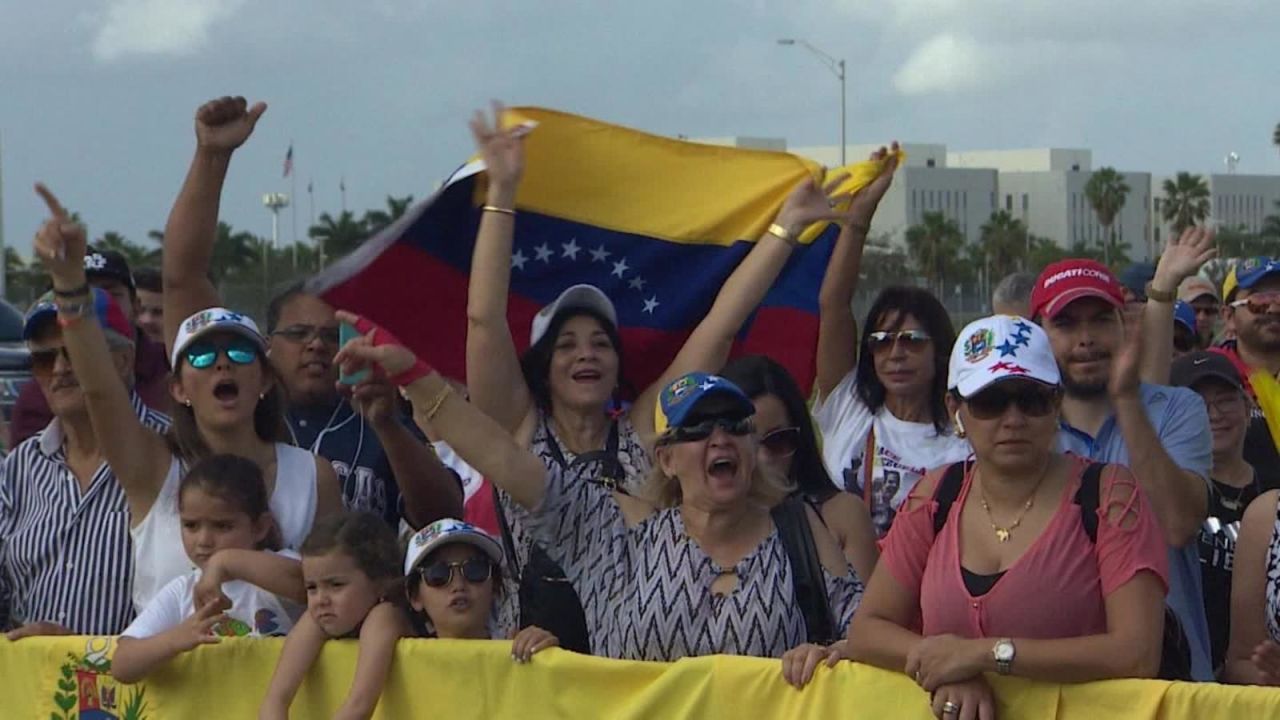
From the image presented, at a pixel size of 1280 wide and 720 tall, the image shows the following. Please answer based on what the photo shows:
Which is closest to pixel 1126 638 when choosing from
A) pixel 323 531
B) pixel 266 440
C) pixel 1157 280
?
pixel 1157 280

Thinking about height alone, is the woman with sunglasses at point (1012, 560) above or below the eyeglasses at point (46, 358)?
below

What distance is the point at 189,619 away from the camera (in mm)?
5520

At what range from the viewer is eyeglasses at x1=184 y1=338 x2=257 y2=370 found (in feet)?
19.3

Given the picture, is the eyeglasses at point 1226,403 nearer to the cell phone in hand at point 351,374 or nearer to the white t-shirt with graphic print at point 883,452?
the white t-shirt with graphic print at point 883,452

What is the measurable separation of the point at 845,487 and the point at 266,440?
5.86 feet

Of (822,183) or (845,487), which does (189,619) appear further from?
(822,183)

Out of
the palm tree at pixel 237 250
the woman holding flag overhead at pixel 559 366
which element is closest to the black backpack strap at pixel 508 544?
the woman holding flag overhead at pixel 559 366

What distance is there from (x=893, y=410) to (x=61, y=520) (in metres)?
2.56

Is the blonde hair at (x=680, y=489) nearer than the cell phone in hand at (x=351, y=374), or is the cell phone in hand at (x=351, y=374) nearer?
the blonde hair at (x=680, y=489)

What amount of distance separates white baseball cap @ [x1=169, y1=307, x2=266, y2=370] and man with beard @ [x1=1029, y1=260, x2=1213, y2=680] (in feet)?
7.47

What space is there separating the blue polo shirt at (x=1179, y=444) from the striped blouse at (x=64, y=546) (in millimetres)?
2735

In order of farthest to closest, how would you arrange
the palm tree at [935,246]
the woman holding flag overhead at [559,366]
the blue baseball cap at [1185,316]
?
the palm tree at [935,246] < the blue baseball cap at [1185,316] < the woman holding flag overhead at [559,366]

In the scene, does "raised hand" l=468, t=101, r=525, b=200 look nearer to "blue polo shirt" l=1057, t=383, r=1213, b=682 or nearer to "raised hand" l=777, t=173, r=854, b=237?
"raised hand" l=777, t=173, r=854, b=237

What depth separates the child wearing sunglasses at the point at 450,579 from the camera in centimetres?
550
